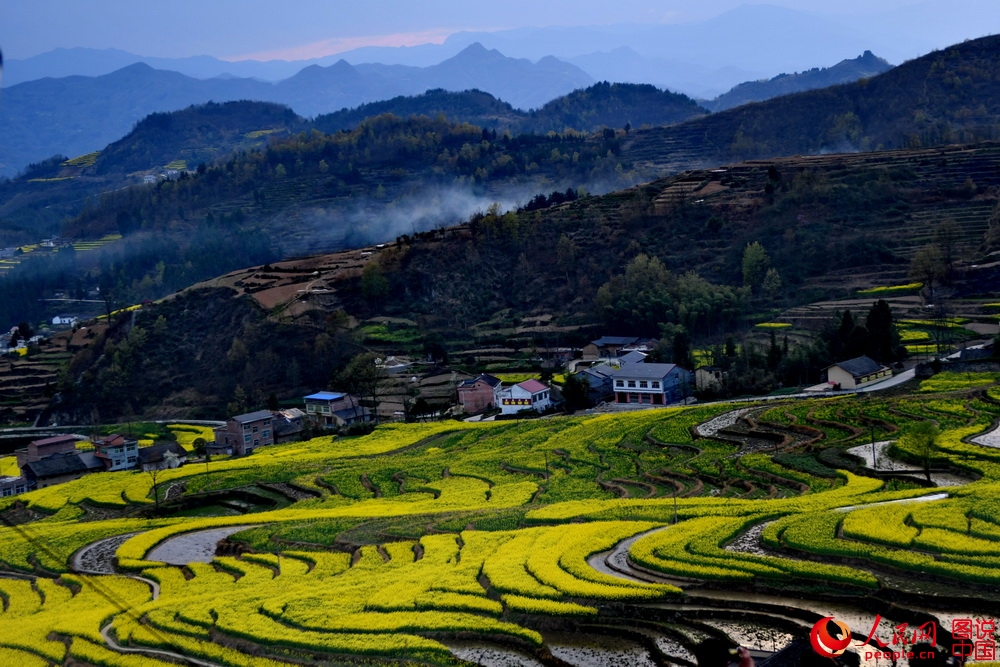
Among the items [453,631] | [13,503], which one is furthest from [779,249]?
[453,631]

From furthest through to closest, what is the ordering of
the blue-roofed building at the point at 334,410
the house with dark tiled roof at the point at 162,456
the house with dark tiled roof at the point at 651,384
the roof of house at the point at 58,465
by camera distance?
the blue-roofed building at the point at 334,410 → the house with dark tiled roof at the point at 651,384 → the house with dark tiled roof at the point at 162,456 → the roof of house at the point at 58,465

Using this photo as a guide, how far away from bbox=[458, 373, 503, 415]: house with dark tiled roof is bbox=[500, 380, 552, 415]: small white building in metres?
1.98

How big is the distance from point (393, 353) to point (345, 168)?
265 ft

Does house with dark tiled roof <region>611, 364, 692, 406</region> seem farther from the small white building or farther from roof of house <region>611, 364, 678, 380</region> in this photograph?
the small white building

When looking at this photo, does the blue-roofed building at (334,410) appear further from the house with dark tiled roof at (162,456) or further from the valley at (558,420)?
the house with dark tiled roof at (162,456)

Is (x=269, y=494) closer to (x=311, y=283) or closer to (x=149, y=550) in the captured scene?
(x=149, y=550)

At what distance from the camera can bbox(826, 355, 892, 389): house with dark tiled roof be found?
50.4 m

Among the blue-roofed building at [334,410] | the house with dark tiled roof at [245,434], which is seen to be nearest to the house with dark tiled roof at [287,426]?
the house with dark tiled roof at [245,434]

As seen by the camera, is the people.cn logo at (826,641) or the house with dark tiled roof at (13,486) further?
the house with dark tiled roof at (13,486)

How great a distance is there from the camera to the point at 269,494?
4459 cm

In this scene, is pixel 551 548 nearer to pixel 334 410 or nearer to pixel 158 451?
pixel 158 451

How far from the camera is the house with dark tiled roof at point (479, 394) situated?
6250 centimetres

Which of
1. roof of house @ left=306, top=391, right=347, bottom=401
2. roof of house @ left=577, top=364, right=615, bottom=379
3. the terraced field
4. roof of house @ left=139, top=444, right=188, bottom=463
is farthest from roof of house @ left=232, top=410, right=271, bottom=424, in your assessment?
roof of house @ left=577, top=364, right=615, bottom=379

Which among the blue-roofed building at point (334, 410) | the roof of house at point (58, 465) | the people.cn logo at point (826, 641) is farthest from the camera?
the blue-roofed building at point (334, 410)
